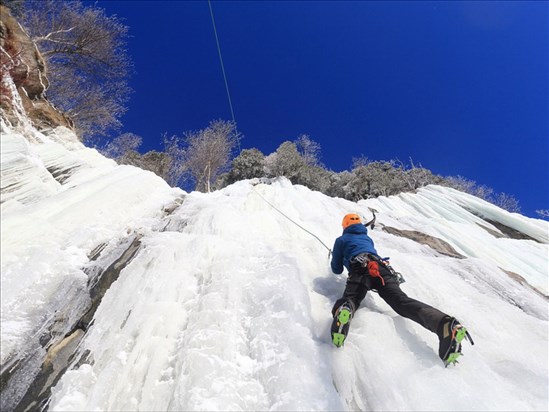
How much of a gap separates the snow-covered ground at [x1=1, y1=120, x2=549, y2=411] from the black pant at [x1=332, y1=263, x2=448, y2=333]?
0.18m

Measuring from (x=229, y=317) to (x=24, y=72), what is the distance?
319 inches

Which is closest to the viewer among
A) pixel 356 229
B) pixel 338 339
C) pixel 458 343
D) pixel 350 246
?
pixel 458 343

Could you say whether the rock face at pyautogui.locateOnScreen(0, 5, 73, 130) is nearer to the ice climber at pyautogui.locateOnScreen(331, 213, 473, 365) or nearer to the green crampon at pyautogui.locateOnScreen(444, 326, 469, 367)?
the ice climber at pyautogui.locateOnScreen(331, 213, 473, 365)

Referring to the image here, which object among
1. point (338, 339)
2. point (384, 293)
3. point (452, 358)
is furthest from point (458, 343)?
point (338, 339)

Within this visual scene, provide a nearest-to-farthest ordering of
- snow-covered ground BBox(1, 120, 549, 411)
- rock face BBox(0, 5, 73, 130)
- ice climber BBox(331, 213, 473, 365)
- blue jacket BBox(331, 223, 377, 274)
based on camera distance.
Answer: snow-covered ground BBox(1, 120, 549, 411), ice climber BBox(331, 213, 473, 365), blue jacket BBox(331, 223, 377, 274), rock face BBox(0, 5, 73, 130)

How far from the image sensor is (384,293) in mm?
3391

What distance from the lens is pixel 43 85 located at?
777cm

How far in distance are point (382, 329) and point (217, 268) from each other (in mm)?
2256

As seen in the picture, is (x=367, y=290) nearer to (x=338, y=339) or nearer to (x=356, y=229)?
(x=338, y=339)

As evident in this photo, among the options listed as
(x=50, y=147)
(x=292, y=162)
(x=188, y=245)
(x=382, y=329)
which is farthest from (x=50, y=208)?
(x=292, y=162)

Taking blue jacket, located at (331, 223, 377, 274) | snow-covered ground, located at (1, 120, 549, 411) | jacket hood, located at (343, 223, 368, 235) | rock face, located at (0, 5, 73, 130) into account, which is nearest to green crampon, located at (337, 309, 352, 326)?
snow-covered ground, located at (1, 120, 549, 411)

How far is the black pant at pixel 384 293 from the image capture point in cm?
301

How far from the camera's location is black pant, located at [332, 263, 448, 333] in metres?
3.01

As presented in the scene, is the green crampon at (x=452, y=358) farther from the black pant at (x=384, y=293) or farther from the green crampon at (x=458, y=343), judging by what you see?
the black pant at (x=384, y=293)
